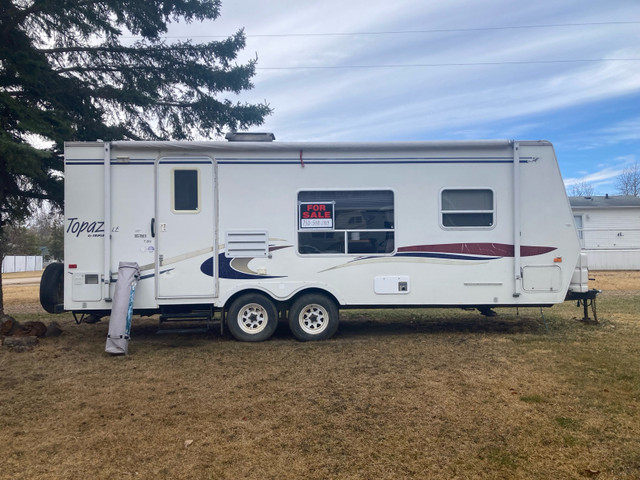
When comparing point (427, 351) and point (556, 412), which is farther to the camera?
point (427, 351)

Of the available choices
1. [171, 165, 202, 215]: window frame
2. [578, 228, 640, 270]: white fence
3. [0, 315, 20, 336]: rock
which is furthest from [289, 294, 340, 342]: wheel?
[578, 228, 640, 270]: white fence

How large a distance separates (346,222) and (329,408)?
3.54 meters

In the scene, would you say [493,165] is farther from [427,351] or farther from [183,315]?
[183,315]

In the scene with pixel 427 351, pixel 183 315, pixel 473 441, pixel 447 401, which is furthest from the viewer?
pixel 183 315

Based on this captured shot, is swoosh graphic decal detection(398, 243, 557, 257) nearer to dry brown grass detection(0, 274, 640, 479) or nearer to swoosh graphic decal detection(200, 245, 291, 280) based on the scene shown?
dry brown grass detection(0, 274, 640, 479)

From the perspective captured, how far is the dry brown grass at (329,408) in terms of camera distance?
3623 millimetres

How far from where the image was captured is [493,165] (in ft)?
25.6

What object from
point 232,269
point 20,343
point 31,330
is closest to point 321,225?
point 232,269

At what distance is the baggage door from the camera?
7496 mm

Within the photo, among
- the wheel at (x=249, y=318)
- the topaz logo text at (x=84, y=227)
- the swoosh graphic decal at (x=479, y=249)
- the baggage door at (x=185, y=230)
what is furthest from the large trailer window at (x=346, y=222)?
the topaz logo text at (x=84, y=227)

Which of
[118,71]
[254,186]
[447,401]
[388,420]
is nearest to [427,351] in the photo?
[447,401]

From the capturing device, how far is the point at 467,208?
25.6ft

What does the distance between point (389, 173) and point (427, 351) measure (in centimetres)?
269

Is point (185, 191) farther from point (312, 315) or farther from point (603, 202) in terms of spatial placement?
point (603, 202)
